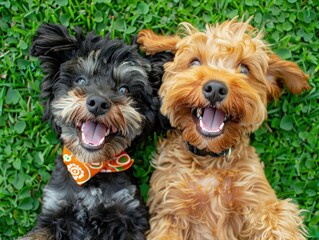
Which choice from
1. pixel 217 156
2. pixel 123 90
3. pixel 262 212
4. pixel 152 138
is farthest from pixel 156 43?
pixel 262 212

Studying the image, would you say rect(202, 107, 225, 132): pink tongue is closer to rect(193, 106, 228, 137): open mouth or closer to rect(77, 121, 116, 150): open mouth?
rect(193, 106, 228, 137): open mouth

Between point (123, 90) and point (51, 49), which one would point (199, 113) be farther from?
point (51, 49)

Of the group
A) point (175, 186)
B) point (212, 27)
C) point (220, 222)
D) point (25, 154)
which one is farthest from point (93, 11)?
point (220, 222)

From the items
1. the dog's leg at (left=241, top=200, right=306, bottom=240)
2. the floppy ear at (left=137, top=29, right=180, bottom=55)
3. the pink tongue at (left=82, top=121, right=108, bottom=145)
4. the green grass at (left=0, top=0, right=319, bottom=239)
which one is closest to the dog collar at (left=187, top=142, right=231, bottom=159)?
the dog's leg at (left=241, top=200, right=306, bottom=240)

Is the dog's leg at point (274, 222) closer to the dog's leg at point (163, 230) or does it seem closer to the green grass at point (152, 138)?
the dog's leg at point (163, 230)

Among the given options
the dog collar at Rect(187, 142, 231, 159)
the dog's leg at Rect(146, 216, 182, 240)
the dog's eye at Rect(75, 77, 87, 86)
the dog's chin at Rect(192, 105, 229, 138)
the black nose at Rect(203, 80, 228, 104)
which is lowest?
the dog's leg at Rect(146, 216, 182, 240)
